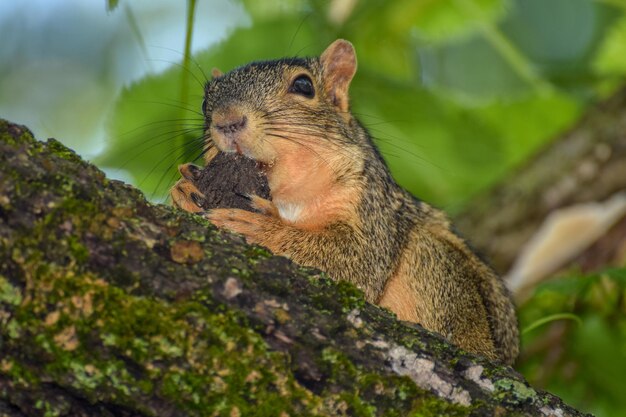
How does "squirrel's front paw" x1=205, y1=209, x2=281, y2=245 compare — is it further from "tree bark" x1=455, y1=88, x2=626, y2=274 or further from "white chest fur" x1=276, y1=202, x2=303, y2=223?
"tree bark" x1=455, y1=88, x2=626, y2=274

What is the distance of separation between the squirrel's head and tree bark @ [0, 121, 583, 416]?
1010 mm

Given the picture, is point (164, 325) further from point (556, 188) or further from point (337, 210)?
point (556, 188)

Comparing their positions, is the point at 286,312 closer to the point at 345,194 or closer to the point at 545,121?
the point at 345,194

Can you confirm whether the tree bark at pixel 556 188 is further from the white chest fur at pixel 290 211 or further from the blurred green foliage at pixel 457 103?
the white chest fur at pixel 290 211

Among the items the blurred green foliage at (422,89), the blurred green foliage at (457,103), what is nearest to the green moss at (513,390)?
the blurred green foliage at (457,103)

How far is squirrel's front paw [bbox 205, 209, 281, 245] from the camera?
327 cm

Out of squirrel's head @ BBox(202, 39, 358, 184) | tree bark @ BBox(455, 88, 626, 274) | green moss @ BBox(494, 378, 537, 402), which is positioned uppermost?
tree bark @ BBox(455, 88, 626, 274)

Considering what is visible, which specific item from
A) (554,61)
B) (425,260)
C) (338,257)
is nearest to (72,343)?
(338,257)

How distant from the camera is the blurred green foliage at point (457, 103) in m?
5.07

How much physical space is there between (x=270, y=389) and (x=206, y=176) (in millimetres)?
1240

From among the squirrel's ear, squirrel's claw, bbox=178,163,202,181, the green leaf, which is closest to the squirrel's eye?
the squirrel's ear

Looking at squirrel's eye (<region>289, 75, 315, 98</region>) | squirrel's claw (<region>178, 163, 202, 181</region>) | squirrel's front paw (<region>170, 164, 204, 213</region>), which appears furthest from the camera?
squirrel's eye (<region>289, 75, 315, 98</region>)

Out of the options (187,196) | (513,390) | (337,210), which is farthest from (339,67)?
(513,390)

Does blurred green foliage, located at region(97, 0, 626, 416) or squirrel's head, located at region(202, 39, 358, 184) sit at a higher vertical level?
blurred green foliage, located at region(97, 0, 626, 416)
